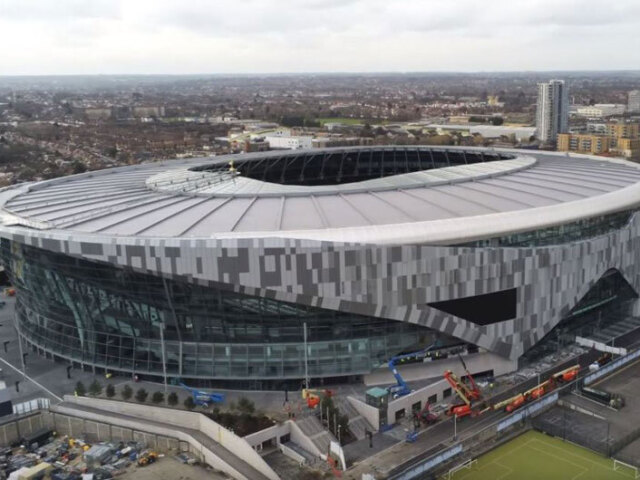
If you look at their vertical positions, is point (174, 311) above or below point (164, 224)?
below

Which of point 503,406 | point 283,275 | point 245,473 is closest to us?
point 245,473

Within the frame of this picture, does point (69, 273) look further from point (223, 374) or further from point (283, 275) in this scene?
point (283, 275)

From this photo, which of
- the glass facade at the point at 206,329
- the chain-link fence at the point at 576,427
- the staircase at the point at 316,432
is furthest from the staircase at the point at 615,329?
the staircase at the point at 316,432

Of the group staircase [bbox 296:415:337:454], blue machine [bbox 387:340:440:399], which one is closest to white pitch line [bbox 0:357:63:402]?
staircase [bbox 296:415:337:454]

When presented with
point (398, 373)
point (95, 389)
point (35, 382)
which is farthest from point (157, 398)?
point (398, 373)

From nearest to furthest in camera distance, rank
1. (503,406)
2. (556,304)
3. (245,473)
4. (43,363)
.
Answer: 1. (245,473)
2. (503,406)
3. (556,304)
4. (43,363)

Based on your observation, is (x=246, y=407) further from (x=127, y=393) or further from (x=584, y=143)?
(x=584, y=143)

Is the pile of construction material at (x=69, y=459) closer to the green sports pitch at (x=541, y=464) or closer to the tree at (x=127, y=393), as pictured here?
the tree at (x=127, y=393)

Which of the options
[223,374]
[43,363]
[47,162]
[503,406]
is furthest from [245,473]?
[47,162]
